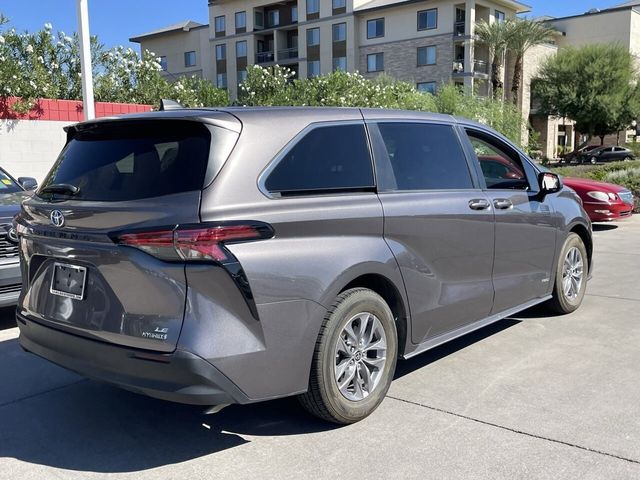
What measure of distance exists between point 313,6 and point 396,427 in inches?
2193

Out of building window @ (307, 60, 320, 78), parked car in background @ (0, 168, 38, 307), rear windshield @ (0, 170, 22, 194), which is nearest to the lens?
parked car in background @ (0, 168, 38, 307)

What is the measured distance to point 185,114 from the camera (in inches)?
136

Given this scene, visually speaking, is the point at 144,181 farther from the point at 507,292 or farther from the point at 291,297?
the point at 507,292

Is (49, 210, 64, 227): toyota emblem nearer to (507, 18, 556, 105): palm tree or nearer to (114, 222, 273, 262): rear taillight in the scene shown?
(114, 222, 273, 262): rear taillight

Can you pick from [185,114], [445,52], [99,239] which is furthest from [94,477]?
[445,52]

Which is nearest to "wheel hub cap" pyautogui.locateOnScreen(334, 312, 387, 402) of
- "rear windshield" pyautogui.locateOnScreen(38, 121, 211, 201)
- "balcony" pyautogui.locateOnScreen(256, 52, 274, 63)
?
"rear windshield" pyautogui.locateOnScreen(38, 121, 211, 201)

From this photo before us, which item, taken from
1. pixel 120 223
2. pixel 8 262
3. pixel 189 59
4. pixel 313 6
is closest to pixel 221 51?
pixel 189 59

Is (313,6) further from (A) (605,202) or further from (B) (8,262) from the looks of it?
(B) (8,262)

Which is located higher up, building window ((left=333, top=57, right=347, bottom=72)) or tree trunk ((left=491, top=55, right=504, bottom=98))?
building window ((left=333, top=57, right=347, bottom=72))

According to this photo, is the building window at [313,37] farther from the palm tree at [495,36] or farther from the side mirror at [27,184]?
the side mirror at [27,184]

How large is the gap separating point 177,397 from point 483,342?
10.0 feet

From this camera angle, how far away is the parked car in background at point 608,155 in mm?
46094

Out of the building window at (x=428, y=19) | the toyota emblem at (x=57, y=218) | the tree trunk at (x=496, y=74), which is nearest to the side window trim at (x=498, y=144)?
the toyota emblem at (x=57, y=218)

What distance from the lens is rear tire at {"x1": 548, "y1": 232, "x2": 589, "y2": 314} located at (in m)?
5.88
